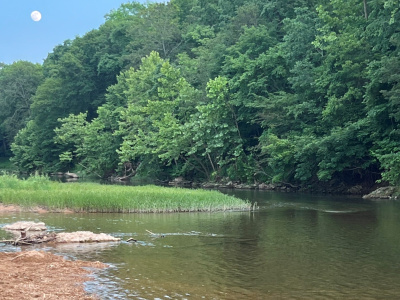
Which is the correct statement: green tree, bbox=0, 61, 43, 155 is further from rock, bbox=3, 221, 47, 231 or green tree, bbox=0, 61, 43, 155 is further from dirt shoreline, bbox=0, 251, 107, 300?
dirt shoreline, bbox=0, 251, 107, 300

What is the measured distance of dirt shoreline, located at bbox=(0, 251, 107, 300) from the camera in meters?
9.79

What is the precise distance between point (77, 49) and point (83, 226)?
6186cm

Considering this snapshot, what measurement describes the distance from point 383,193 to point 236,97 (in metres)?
16.8

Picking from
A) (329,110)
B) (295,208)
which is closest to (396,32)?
(329,110)

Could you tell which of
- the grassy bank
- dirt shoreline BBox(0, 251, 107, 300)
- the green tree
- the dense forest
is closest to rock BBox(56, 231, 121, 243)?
dirt shoreline BBox(0, 251, 107, 300)

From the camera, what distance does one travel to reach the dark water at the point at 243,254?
35.8 feet

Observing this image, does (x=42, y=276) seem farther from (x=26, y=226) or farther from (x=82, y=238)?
(x=26, y=226)

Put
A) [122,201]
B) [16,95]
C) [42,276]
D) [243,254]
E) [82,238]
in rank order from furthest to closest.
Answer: [16,95], [122,201], [82,238], [243,254], [42,276]

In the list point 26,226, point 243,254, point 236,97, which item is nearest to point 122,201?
point 26,226

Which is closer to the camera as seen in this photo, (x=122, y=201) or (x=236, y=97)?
(x=122, y=201)

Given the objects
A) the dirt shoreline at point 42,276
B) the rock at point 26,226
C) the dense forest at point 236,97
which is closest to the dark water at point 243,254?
the dirt shoreline at point 42,276

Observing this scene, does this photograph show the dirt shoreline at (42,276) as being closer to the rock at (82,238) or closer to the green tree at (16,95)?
the rock at (82,238)

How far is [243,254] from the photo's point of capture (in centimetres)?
1470

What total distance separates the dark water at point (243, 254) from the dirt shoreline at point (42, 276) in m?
0.52
